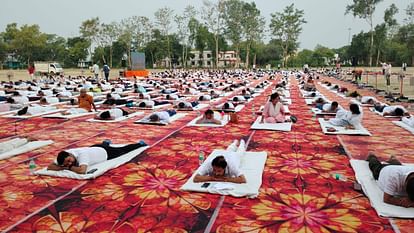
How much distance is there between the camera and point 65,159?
4.02 meters

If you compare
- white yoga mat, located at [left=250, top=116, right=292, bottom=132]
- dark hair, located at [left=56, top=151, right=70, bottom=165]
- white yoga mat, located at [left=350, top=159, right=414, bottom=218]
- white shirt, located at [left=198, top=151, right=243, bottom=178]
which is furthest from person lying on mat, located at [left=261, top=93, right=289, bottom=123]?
dark hair, located at [left=56, top=151, right=70, bottom=165]

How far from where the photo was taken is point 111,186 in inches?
145

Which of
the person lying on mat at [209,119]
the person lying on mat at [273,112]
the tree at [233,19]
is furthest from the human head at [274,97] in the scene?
the tree at [233,19]

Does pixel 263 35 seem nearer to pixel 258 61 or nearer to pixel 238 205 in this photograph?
pixel 258 61

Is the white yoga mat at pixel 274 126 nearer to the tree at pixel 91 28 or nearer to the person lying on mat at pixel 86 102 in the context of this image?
the person lying on mat at pixel 86 102

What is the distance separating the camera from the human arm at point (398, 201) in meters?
2.98

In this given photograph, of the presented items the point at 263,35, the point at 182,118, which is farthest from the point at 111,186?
the point at 263,35

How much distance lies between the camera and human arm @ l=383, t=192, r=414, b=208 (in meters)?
2.98

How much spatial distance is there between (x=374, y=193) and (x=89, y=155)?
10.2ft

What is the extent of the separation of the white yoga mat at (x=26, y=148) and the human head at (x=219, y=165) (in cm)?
297

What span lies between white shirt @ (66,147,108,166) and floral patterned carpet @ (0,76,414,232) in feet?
0.93

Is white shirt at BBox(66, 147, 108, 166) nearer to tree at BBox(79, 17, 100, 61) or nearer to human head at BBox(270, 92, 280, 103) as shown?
human head at BBox(270, 92, 280, 103)

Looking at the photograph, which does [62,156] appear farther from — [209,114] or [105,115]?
[105,115]

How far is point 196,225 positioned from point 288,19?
140ft
